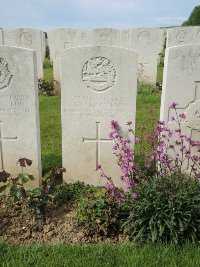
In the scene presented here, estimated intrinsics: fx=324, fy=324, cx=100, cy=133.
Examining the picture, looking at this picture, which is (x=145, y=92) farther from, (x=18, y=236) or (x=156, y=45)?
(x=18, y=236)

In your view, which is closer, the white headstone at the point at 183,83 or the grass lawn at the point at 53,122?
the white headstone at the point at 183,83

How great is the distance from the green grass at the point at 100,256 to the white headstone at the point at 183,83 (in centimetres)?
173

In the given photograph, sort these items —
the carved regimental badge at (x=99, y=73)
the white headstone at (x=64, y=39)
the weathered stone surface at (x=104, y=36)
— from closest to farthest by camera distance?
the carved regimental badge at (x=99, y=73) < the white headstone at (x=64, y=39) < the weathered stone surface at (x=104, y=36)

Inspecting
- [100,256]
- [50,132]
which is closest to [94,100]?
[100,256]

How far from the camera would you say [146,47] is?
1100cm

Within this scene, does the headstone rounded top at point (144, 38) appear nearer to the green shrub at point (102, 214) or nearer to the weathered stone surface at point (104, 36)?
the weathered stone surface at point (104, 36)

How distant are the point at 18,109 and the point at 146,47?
7899mm

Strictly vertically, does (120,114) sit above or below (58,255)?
above

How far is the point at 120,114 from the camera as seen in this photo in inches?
162

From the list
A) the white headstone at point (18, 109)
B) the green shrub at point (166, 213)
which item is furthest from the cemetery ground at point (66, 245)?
the white headstone at point (18, 109)

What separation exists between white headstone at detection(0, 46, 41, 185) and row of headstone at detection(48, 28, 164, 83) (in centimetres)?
718

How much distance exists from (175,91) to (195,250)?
1.94 m

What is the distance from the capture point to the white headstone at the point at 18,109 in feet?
12.6

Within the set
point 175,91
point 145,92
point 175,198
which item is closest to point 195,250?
point 175,198
